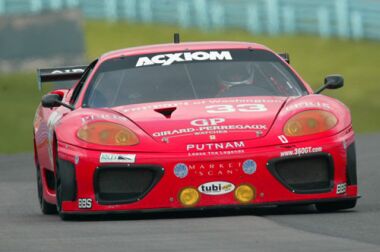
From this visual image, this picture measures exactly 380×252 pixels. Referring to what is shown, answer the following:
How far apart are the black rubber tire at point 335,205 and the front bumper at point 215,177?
0.18 m

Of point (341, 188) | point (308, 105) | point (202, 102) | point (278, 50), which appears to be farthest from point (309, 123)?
point (278, 50)

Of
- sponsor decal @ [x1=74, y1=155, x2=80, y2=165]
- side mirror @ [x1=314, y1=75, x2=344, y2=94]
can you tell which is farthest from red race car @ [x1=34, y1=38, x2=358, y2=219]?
side mirror @ [x1=314, y1=75, x2=344, y2=94]

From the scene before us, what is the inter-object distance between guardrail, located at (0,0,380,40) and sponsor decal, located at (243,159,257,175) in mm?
29680

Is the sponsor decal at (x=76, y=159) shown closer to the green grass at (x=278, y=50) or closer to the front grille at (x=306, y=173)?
the front grille at (x=306, y=173)

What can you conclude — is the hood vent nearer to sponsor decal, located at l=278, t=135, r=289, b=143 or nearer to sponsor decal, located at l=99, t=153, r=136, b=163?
sponsor decal, located at l=99, t=153, r=136, b=163

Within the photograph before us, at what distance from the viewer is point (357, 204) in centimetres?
1071

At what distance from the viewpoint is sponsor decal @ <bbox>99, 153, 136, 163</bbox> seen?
31.8 ft

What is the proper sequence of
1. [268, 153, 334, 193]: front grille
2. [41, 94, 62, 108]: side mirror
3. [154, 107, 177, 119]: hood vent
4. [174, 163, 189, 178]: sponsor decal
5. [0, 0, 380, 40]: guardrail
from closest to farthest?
[174, 163, 189, 178]: sponsor decal, [268, 153, 334, 193]: front grille, [154, 107, 177, 119]: hood vent, [41, 94, 62, 108]: side mirror, [0, 0, 380, 40]: guardrail

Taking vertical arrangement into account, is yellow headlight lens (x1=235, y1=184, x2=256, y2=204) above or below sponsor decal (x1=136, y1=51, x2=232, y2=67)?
below

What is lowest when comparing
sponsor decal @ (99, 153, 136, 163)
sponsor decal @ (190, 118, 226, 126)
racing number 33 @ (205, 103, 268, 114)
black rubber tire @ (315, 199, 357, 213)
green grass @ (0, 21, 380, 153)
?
green grass @ (0, 21, 380, 153)

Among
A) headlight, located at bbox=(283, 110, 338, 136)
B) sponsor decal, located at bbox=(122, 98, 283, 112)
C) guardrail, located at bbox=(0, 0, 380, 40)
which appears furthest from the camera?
guardrail, located at bbox=(0, 0, 380, 40)

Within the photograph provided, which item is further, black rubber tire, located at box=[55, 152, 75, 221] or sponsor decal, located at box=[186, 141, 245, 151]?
black rubber tire, located at box=[55, 152, 75, 221]

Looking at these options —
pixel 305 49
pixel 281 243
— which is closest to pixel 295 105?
pixel 281 243

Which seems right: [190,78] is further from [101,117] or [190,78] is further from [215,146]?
[215,146]
